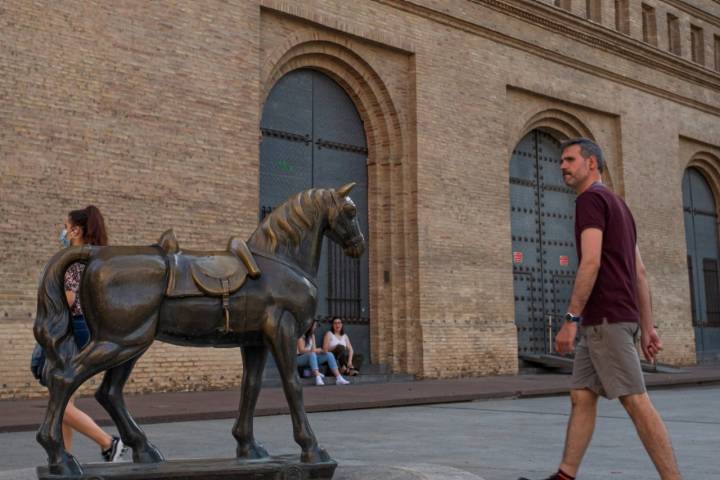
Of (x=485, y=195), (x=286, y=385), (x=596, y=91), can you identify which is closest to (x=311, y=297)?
(x=286, y=385)

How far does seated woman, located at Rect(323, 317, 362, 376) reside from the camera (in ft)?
49.8

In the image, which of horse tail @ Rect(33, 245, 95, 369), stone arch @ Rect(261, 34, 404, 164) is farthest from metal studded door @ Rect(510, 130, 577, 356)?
horse tail @ Rect(33, 245, 95, 369)

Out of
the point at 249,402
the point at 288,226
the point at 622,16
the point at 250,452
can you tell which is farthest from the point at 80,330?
the point at 622,16

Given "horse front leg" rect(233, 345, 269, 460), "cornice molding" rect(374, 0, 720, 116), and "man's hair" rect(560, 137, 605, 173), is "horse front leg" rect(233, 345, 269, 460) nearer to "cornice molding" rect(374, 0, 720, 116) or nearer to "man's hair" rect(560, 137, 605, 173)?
"man's hair" rect(560, 137, 605, 173)

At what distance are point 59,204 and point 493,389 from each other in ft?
22.6

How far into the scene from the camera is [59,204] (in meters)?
12.1

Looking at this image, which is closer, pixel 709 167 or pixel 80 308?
pixel 80 308

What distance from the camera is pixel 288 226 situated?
4793 mm

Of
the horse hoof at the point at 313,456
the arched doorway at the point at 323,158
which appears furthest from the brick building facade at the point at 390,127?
the horse hoof at the point at 313,456

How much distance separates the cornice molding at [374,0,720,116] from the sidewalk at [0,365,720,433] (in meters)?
7.10

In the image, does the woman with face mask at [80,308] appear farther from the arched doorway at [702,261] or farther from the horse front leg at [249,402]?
the arched doorway at [702,261]

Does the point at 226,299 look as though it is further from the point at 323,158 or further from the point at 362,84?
the point at 362,84

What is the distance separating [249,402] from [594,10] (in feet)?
61.9

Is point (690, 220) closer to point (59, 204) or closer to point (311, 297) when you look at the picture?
point (59, 204)
